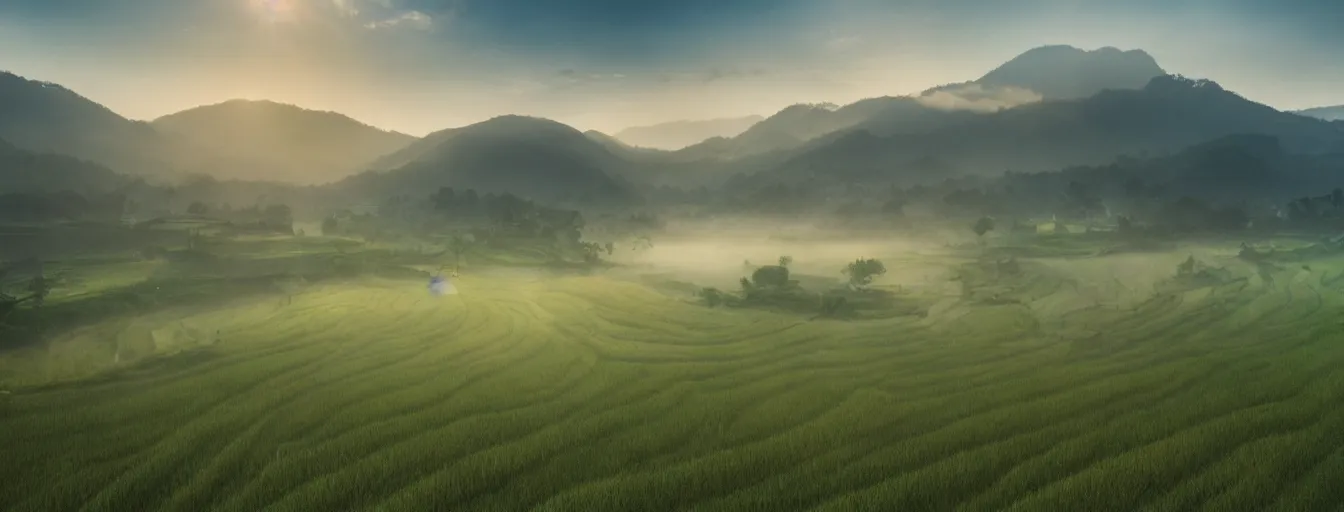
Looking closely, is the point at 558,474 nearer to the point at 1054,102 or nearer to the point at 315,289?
the point at 315,289

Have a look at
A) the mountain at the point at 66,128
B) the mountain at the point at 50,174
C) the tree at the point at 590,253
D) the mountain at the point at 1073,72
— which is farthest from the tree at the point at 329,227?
the mountain at the point at 1073,72

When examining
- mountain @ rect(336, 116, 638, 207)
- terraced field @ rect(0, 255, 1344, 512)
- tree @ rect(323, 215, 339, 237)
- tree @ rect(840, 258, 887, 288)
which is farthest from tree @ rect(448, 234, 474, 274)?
mountain @ rect(336, 116, 638, 207)

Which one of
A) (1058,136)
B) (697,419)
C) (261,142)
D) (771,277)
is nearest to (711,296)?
(771,277)

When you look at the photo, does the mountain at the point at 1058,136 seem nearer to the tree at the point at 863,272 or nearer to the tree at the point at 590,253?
the tree at the point at 590,253

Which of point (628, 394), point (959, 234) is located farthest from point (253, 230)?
point (959, 234)

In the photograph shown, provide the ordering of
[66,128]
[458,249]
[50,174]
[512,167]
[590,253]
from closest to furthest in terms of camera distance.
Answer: [458,249] < [590,253] < [50,174] < [66,128] < [512,167]

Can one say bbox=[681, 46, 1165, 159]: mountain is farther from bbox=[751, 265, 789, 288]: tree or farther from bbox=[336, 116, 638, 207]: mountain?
bbox=[751, 265, 789, 288]: tree

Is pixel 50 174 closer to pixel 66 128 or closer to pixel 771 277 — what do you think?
pixel 66 128
